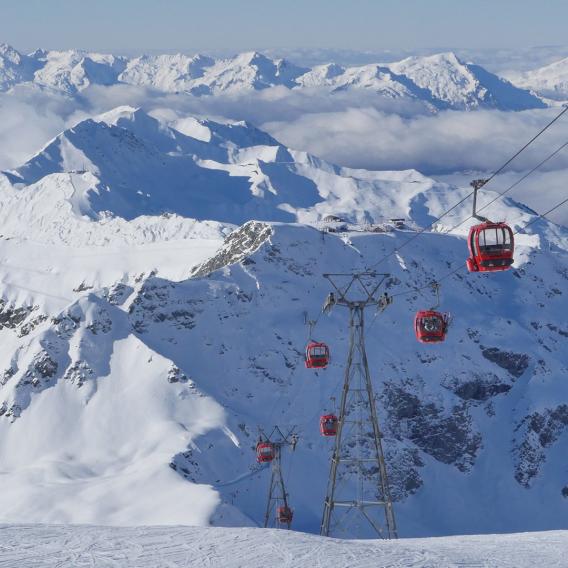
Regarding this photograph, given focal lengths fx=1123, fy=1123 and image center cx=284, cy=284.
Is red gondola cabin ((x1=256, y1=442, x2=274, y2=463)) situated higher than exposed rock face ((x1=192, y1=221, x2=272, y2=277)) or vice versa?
exposed rock face ((x1=192, y1=221, x2=272, y2=277))

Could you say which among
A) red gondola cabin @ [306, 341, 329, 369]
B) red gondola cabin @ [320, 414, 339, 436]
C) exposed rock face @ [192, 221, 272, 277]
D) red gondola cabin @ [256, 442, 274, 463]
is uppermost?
exposed rock face @ [192, 221, 272, 277]

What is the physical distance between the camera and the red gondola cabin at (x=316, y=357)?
80.0 meters

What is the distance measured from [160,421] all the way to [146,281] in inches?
1172

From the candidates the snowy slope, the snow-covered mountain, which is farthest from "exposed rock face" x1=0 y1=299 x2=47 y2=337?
the snowy slope

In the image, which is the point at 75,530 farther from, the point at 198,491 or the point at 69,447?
the point at 69,447

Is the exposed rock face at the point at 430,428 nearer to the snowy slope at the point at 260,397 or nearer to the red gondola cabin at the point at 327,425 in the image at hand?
the snowy slope at the point at 260,397

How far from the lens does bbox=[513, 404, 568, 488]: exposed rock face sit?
167 metres

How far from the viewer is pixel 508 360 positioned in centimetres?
18412

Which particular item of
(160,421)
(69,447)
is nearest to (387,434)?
(160,421)

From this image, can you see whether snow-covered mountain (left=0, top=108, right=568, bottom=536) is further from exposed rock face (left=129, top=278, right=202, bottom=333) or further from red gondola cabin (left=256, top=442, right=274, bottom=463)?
red gondola cabin (left=256, top=442, right=274, bottom=463)

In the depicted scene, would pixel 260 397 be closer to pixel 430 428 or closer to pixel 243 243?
pixel 430 428

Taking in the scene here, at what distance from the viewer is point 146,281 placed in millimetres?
168375

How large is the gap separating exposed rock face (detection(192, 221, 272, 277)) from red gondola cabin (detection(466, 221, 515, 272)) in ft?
433

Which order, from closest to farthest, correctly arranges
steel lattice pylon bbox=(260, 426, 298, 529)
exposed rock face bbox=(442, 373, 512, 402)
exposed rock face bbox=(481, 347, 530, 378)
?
steel lattice pylon bbox=(260, 426, 298, 529), exposed rock face bbox=(442, 373, 512, 402), exposed rock face bbox=(481, 347, 530, 378)
